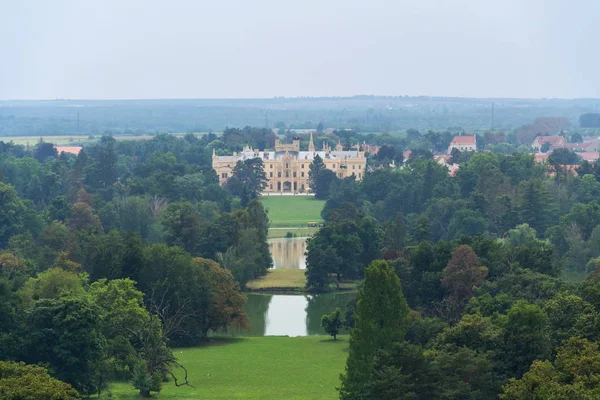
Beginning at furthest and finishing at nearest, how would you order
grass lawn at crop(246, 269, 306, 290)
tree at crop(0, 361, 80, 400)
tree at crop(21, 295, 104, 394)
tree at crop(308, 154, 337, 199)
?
tree at crop(308, 154, 337, 199) → grass lawn at crop(246, 269, 306, 290) → tree at crop(21, 295, 104, 394) → tree at crop(0, 361, 80, 400)

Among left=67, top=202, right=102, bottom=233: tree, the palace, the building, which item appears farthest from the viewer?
the building

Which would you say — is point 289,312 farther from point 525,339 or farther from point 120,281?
point 525,339

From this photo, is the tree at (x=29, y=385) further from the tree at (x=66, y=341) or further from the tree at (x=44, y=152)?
the tree at (x=44, y=152)

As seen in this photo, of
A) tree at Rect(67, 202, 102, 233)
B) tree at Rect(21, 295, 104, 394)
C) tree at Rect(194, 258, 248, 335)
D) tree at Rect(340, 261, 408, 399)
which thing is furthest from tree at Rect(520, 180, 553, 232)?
tree at Rect(21, 295, 104, 394)

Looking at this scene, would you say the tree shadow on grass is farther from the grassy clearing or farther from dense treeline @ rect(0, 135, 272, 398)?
the grassy clearing

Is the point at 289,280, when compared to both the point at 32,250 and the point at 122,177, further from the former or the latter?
the point at 122,177

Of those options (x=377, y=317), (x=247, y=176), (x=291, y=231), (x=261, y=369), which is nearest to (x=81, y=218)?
(x=291, y=231)

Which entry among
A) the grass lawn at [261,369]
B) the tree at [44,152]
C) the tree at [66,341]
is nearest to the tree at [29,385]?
the tree at [66,341]
